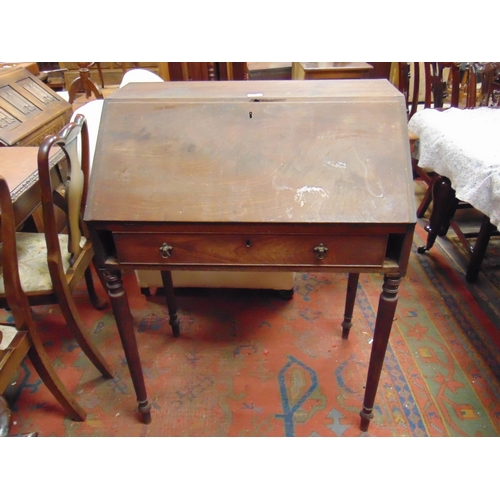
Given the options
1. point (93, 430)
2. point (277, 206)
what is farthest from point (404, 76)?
point (93, 430)

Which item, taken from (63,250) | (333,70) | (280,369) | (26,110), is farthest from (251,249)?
(26,110)

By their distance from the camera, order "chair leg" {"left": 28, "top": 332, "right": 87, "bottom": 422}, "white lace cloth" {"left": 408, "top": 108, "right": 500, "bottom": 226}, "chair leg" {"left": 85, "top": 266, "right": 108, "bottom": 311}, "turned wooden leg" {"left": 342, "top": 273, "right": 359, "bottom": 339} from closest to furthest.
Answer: "chair leg" {"left": 28, "top": 332, "right": 87, "bottom": 422}
"white lace cloth" {"left": 408, "top": 108, "right": 500, "bottom": 226}
"turned wooden leg" {"left": 342, "top": 273, "right": 359, "bottom": 339}
"chair leg" {"left": 85, "top": 266, "right": 108, "bottom": 311}

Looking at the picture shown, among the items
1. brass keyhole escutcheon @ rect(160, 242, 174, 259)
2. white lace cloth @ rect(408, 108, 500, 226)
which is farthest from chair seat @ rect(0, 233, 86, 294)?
white lace cloth @ rect(408, 108, 500, 226)

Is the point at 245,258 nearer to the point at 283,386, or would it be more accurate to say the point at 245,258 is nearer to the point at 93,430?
the point at 283,386

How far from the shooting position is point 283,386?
1535 millimetres

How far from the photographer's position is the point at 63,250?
150 centimetres

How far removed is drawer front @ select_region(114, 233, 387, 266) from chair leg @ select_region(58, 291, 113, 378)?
0.45 metres

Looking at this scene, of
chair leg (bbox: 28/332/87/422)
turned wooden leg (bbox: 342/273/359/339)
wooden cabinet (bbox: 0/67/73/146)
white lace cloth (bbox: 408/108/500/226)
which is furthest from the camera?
wooden cabinet (bbox: 0/67/73/146)

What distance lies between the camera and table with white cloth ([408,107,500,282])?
59.6 inches

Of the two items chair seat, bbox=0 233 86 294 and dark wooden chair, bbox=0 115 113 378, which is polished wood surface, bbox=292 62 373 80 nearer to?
dark wooden chair, bbox=0 115 113 378

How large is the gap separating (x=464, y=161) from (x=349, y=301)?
0.78 metres

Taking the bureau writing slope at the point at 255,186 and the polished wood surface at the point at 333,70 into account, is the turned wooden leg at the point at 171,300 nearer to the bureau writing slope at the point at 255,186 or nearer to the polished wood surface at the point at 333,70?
the bureau writing slope at the point at 255,186

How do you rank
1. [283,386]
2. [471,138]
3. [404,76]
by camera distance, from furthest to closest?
[404,76] < [471,138] < [283,386]

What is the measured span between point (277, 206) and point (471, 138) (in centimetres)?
125
